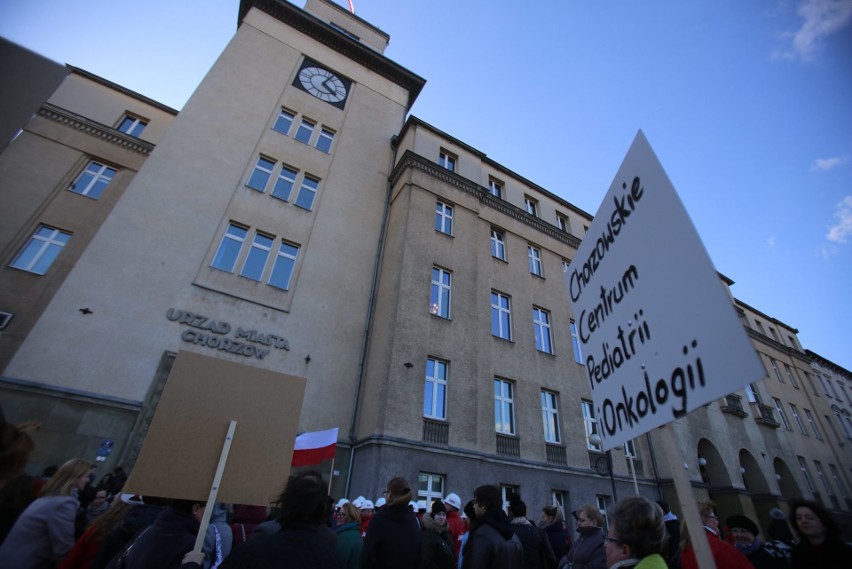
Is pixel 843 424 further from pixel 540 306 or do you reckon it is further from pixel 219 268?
pixel 219 268

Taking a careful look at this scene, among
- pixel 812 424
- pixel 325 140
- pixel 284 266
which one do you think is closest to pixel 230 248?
pixel 284 266

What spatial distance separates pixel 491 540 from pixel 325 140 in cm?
1847

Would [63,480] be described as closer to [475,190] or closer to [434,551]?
[434,551]

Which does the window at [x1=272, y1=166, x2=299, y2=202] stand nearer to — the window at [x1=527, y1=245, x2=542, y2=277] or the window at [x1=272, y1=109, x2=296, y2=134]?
the window at [x1=272, y1=109, x2=296, y2=134]

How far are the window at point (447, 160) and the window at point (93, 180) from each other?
14.8m

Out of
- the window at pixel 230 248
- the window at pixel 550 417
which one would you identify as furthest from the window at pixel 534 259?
the window at pixel 230 248

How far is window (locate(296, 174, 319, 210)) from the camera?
1641 cm

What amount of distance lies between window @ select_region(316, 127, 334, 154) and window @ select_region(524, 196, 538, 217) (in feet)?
37.0

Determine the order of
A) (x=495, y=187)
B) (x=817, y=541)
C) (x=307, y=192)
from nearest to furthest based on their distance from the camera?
1. (x=817, y=541)
2. (x=307, y=192)
3. (x=495, y=187)

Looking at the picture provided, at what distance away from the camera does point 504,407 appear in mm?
14805

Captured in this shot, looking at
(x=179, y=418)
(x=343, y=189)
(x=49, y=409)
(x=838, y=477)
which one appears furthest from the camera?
(x=838, y=477)

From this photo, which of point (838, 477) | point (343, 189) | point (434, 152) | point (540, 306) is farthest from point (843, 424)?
point (343, 189)

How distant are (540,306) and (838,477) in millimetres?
29080

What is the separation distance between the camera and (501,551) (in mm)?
3928
